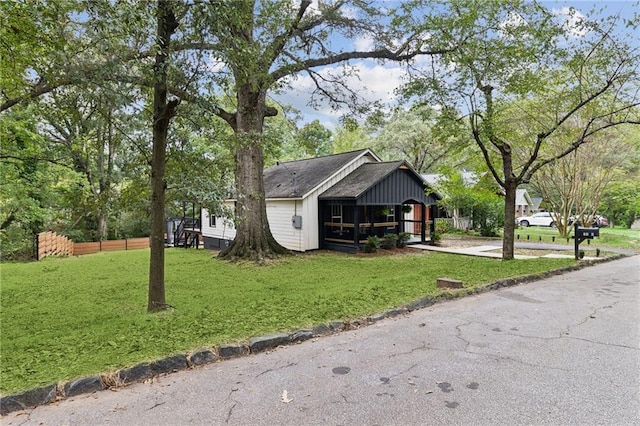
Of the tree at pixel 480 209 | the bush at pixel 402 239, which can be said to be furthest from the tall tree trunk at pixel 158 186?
the tree at pixel 480 209

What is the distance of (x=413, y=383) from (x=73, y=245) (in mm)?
18768

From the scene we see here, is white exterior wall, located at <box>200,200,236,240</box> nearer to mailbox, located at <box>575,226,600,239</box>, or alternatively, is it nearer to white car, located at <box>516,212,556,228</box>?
mailbox, located at <box>575,226,600,239</box>

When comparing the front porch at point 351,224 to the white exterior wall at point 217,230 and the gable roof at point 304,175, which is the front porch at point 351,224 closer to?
the gable roof at point 304,175

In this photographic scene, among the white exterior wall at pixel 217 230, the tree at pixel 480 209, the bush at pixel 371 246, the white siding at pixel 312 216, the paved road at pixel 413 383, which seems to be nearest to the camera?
the paved road at pixel 413 383

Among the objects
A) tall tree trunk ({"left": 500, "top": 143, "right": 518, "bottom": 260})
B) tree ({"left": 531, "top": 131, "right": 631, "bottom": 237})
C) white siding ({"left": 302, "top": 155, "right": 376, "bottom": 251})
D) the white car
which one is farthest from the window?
the white car

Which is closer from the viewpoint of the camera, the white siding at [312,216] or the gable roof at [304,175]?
the white siding at [312,216]

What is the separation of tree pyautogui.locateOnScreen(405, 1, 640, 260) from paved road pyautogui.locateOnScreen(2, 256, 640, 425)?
22.4ft

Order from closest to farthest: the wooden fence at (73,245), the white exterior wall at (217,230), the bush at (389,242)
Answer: the bush at (389,242)
the wooden fence at (73,245)
the white exterior wall at (217,230)

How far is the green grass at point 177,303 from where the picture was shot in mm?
3617

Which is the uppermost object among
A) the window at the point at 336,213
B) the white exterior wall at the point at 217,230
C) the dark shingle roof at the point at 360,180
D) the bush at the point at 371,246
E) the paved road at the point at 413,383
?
the dark shingle roof at the point at 360,180

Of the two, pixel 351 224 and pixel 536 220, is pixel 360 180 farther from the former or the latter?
pixel 536 220

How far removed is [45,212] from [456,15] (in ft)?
59.6

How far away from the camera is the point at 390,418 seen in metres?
2.64

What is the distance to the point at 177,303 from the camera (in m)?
5.83
